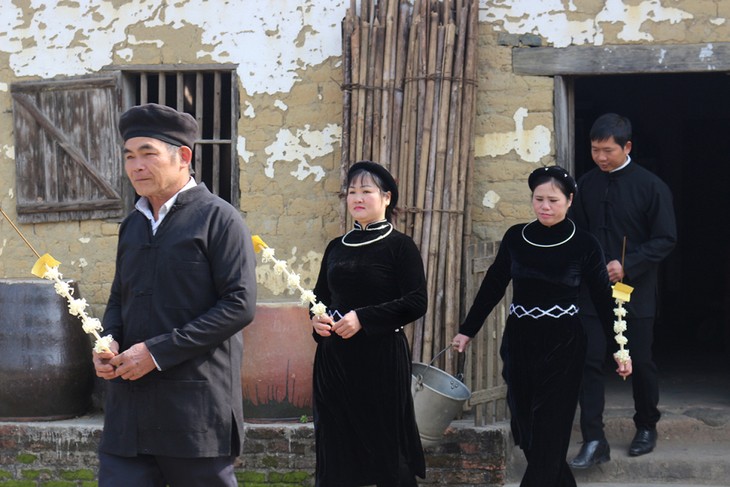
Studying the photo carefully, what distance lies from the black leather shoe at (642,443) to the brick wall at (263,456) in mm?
748

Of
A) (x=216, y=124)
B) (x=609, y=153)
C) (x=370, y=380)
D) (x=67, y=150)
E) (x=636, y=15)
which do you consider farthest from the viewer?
(x=67, y=150)

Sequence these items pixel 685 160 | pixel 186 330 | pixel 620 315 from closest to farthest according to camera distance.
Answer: pixel 186 330 < pixel 620 315 < pixel 685 160

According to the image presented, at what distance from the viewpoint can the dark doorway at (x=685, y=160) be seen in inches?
440

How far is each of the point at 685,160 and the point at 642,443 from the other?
18.5ft

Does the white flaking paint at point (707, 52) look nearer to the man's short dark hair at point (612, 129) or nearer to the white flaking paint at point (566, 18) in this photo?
the white flaking paint at point (566, 18)

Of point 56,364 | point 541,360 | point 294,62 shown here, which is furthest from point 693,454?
point 56,364

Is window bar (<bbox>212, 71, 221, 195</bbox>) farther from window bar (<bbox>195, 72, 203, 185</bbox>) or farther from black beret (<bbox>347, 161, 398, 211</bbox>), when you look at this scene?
black beret (<bbox>347, 161, 398, 211</bbox>)

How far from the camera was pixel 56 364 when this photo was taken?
720cm

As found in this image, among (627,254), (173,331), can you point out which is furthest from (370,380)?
(627,254)

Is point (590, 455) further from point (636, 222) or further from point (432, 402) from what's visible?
point (636, 222)

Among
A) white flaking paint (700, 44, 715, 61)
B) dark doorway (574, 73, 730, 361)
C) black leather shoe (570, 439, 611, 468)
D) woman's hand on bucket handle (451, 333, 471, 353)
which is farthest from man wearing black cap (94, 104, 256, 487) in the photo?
dark doorway (574, 73, 730, 361)

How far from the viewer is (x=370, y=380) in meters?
A: 5.18

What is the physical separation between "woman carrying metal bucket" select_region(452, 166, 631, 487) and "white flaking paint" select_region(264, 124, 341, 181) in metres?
2.20

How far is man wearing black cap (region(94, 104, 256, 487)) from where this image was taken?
12.7 feet
